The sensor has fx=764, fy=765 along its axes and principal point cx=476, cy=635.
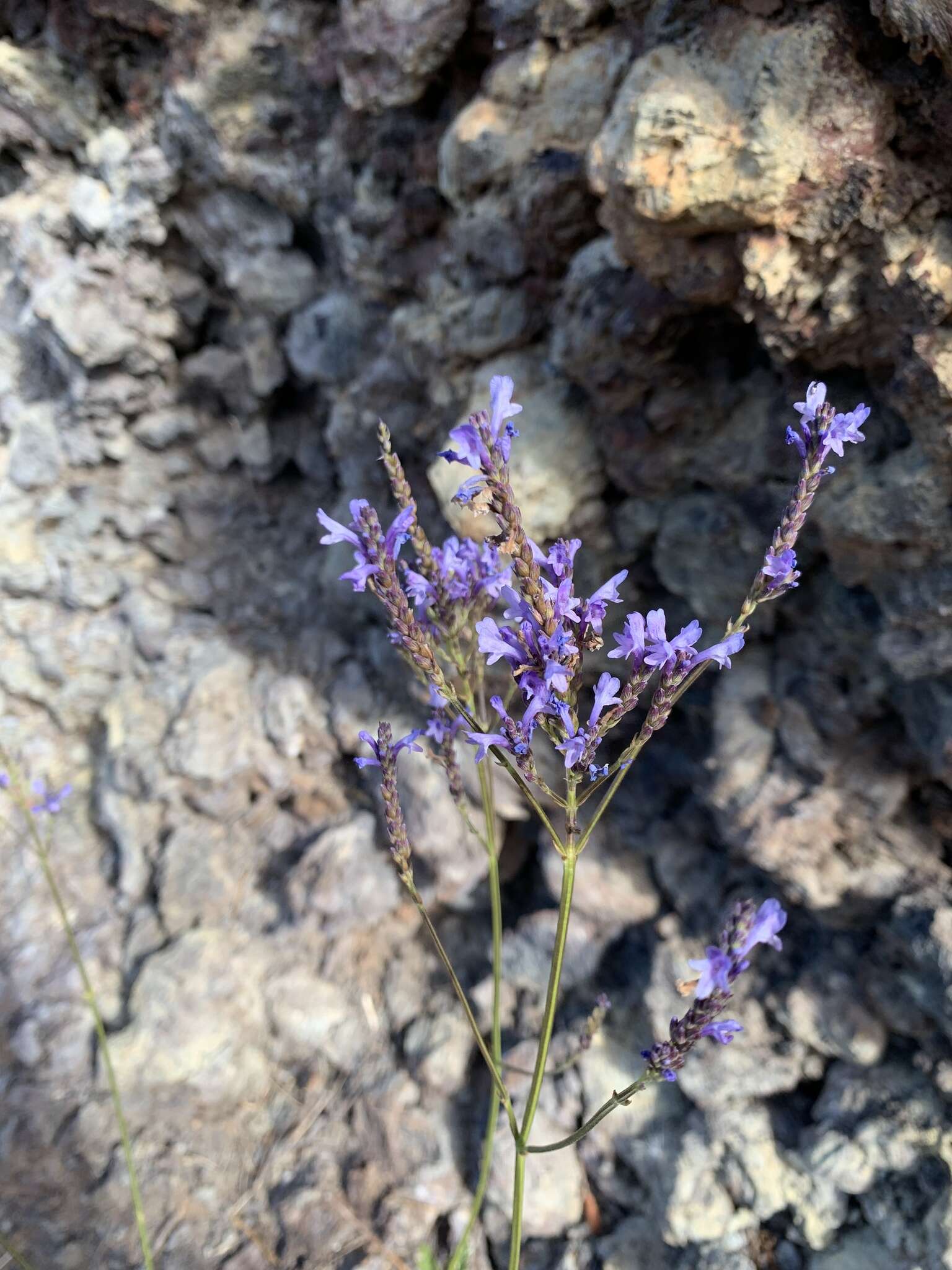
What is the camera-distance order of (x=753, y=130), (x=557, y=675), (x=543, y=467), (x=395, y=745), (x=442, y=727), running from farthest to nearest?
1. (x=543, y=467)
2. (x=753, y=130)
3. (x=442, y=727)
4. (x=395, y=745)
5. (x=557, y=675)

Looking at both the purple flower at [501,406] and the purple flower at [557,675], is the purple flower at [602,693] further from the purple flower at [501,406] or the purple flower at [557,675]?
the purple flower at [501,406]

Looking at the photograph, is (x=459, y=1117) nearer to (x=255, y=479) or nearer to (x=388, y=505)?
(x=388, y=505)

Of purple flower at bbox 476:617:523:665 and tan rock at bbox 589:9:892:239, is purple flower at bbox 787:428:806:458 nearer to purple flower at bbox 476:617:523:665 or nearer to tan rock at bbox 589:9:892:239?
purple flower at bbox 476:617:523:665

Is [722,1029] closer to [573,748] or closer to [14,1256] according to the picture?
[573,748]

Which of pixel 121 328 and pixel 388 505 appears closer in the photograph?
pixel 388 505

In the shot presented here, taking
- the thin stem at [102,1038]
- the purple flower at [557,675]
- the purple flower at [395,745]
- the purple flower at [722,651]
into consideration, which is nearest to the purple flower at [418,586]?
the purple flower at [395,745]

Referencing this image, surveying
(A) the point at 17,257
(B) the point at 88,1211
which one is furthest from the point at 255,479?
(B) the point at 88,1211

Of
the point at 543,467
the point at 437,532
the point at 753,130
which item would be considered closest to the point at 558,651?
the point at 753,130
